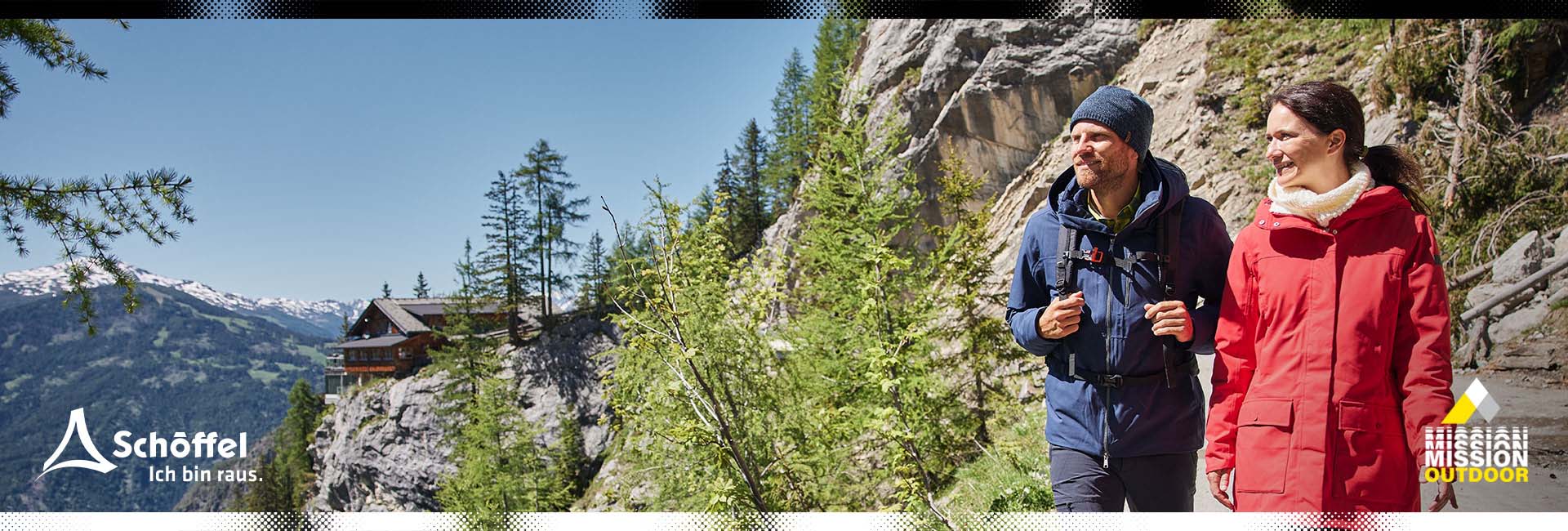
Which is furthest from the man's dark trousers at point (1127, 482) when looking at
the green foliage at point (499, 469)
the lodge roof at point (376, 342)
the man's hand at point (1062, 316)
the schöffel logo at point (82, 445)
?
the lodge roof at point (376, 342)

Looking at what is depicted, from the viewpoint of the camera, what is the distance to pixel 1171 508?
8.18ft

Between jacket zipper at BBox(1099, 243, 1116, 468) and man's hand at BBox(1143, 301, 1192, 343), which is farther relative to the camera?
jacket zipper at BBox(1099, 243, 1116, 468)

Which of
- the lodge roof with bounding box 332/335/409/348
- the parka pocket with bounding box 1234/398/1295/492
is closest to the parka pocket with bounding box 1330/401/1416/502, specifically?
the parka pocket with bounding box 1234/398/1295/492

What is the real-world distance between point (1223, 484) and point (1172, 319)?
1.58 feet

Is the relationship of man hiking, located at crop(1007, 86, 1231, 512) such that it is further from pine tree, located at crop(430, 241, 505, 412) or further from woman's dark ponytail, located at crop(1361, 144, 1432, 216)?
pine tree, located at crop(430, 241, 505, 412)

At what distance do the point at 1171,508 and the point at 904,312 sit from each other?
4.46m

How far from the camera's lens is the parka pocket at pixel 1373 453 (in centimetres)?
193

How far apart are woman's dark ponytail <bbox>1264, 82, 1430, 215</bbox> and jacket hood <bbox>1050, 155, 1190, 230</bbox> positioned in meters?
0.37

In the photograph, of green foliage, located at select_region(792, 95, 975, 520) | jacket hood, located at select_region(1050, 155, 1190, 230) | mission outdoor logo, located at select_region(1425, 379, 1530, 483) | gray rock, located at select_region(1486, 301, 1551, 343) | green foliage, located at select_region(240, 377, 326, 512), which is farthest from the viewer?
green foliage, located at select_region(240, 377, 326, 512)

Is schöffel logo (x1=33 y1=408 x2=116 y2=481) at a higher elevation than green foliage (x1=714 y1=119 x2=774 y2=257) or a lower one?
lower

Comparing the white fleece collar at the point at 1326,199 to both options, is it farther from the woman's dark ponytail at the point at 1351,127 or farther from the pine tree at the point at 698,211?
the pine tree at the point at 698,211

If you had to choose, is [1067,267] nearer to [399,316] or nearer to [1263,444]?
[1263,444]

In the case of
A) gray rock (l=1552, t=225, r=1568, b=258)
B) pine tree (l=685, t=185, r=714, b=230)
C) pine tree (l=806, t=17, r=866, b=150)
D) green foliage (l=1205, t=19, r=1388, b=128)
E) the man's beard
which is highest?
pine tree (l=806, t=17, r=866, b=150)

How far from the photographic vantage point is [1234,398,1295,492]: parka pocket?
2.01 meters
